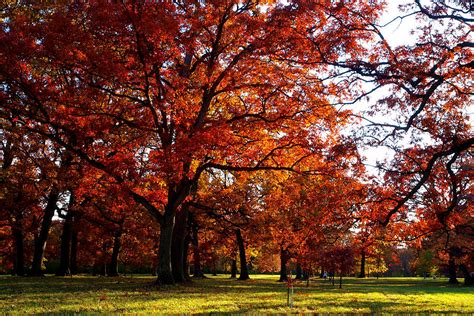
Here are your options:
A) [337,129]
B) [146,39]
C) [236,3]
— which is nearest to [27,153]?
[146,39]

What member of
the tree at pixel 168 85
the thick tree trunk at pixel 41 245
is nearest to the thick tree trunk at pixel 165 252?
the tree at pixel 168 85

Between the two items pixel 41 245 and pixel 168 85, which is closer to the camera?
pixel 168 85

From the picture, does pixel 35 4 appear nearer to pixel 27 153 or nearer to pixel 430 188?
pixel 27 153

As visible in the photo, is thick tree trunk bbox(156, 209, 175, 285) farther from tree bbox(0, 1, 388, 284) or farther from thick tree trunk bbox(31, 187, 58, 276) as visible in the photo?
thick tree trunk bbox(31, 187, 58, 276)

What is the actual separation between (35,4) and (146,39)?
234 inches

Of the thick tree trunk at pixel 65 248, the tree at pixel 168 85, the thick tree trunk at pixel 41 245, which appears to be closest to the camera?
the tree at pixel 168 85

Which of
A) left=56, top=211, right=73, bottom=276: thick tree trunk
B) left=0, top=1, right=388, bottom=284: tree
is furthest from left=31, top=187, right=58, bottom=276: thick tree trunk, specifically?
left=0, top=1, right=388, bottom=284: tree

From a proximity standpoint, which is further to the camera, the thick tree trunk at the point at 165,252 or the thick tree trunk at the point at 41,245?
the thick tree trunk at the point at 41,245

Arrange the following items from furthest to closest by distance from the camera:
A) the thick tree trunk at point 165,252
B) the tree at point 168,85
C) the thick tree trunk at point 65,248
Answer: the thick tree trunk at point 65,248 < the thick tree trunk at point 165,252 < the tree at point 168,85

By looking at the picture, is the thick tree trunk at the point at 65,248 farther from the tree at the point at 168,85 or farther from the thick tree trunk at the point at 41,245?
the tree at the point at 168,85

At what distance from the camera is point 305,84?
722 inches

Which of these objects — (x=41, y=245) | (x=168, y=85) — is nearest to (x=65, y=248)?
(x=41, y=245)

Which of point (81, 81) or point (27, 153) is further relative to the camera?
point (27, 153)

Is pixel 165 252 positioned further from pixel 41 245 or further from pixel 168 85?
pixel 41 245
